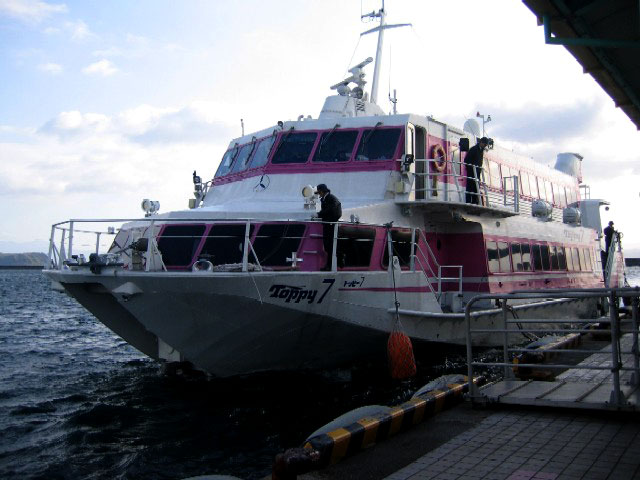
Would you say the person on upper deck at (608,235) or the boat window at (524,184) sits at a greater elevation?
the boat window at (524,184)

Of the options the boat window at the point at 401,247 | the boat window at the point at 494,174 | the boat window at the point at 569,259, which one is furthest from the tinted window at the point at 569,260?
the boat window at the point at 401,247

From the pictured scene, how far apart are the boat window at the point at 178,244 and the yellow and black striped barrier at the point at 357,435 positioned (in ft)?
15.4

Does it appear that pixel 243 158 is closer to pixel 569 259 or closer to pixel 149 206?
pixel 149 206

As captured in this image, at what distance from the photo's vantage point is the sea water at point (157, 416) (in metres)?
7.71

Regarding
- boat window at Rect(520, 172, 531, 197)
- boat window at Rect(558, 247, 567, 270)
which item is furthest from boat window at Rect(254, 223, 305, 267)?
boat window at Rect(558, 247, 567, 270)

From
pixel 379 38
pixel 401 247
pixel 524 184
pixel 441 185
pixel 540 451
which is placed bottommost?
pixel 540 451

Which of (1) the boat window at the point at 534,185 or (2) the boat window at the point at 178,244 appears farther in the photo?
(1) the boat window at the point at 534,185

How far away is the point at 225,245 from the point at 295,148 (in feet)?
11.2

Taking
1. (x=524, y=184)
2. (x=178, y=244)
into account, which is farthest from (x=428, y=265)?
(x=524, y=184)

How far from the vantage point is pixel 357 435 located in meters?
5.42

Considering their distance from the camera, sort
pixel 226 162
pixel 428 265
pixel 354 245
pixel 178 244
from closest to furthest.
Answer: pixel 178 244
pixel 354 245
pixel 428 265
pixel 226 162

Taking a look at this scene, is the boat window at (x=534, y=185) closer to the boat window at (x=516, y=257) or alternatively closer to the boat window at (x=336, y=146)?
A: the boat window at (x=516, y=257)

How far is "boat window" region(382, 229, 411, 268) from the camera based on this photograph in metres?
10.8

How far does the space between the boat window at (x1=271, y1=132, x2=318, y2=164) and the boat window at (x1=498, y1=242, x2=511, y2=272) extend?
4888mm
